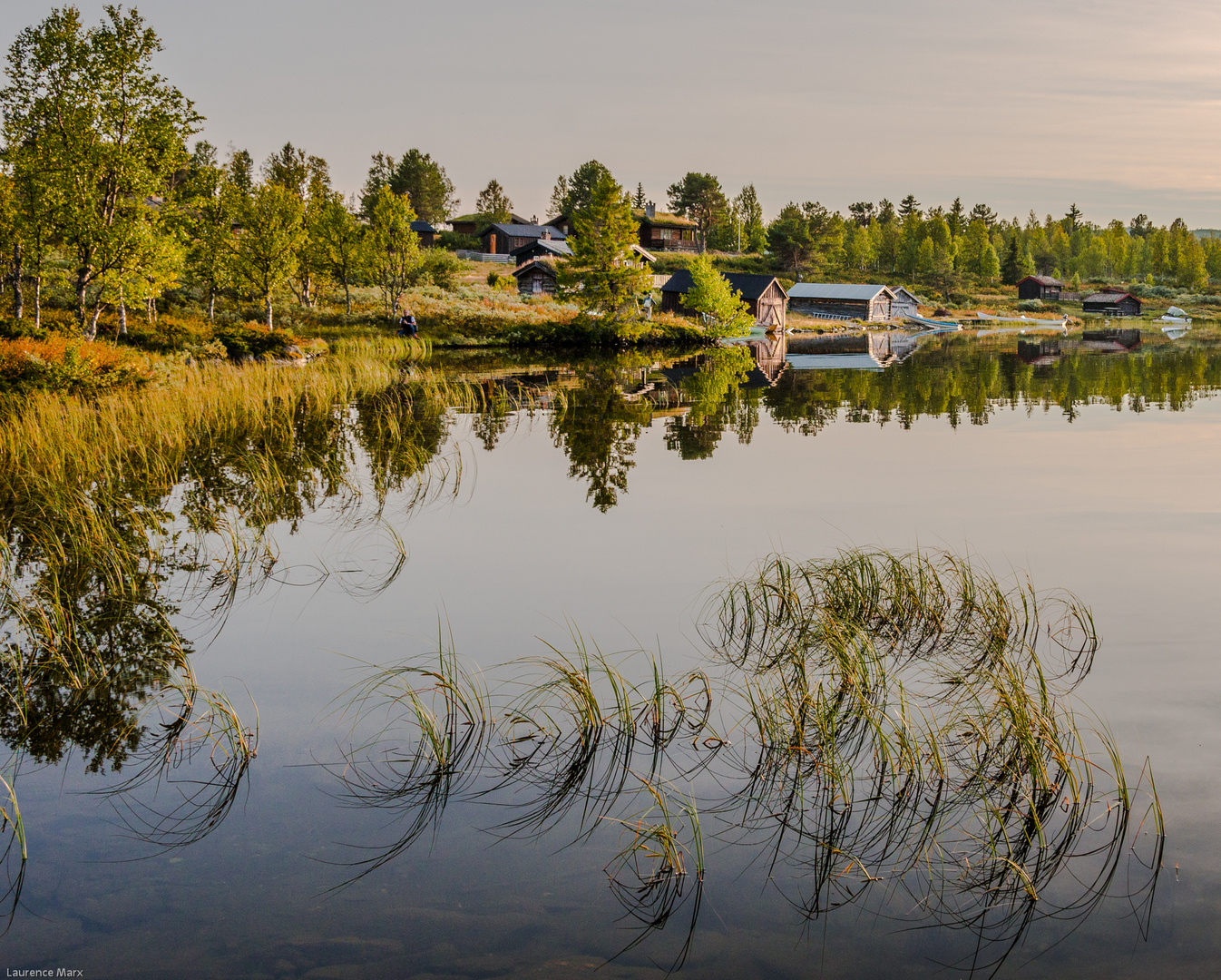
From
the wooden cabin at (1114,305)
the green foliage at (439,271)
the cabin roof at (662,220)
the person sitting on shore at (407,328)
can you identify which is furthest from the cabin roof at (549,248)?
the wooden cabin at (1114,305)

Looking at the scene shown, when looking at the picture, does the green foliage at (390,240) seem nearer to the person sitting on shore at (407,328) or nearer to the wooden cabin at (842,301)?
the person sitting on shore at (407,328)

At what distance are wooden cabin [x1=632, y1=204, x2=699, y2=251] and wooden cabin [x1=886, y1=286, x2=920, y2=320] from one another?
29.3m

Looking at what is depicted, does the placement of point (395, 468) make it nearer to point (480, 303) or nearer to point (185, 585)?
point (185, 585)

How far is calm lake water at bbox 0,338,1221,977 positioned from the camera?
4.48m

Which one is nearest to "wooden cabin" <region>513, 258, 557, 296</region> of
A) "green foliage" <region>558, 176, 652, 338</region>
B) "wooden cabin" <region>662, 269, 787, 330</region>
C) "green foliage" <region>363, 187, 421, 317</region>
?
"wooden cabin" <region>662, 269, 787, 330</region>

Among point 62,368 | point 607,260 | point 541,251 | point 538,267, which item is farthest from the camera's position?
point 541,251

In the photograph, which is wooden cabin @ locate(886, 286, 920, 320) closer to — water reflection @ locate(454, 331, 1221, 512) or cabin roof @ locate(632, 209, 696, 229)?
cabin roof @ locate(632, 209, 696, 229)

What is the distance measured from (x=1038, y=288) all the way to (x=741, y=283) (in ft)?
232

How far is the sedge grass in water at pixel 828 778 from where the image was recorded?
16.0 ft

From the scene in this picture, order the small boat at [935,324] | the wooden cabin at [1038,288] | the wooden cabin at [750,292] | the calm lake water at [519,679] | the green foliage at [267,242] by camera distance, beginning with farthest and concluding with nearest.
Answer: the wooden cabin at [1038,288]
the small boat at [935,324]
the wooden cabin at [750,292]
the green foliage at [267,242]
the calm lake water at [519,679]

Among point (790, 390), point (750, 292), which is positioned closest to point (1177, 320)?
point (750, 292)

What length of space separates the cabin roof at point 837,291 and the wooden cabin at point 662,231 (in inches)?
1005

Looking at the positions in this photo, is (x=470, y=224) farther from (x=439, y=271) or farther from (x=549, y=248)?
(x=439, y=271)

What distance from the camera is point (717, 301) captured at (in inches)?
2520
